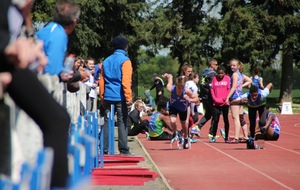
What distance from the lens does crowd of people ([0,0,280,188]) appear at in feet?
12.7

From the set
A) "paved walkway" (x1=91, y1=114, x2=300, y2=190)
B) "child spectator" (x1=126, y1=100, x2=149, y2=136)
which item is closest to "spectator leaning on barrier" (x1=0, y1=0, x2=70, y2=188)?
"paved walkway" (x1=91, y1=114, x2=300, y2=190)

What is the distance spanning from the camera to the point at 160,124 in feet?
66.0

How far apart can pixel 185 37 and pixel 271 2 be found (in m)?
6.12

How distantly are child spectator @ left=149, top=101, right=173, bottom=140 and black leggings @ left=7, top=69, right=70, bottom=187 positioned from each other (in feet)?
51.6

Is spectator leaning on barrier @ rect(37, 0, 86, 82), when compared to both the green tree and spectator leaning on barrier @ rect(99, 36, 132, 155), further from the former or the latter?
the green tree

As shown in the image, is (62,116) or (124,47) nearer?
(62,116)

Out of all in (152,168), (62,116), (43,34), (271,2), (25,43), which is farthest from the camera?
(271,2)

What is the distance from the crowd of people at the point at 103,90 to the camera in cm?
388

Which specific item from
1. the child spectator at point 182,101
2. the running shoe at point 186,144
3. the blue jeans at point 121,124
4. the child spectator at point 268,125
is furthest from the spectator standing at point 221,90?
the blue jeans at point 121,124

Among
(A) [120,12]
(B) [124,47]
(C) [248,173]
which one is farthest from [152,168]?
(A) [120,12]

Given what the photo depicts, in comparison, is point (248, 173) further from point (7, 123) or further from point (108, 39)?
point (108, 39)

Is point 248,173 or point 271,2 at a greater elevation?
point 271,2

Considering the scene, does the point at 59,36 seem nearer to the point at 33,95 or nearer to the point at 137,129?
the point at 33,95

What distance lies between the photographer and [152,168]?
12516 millimetres
